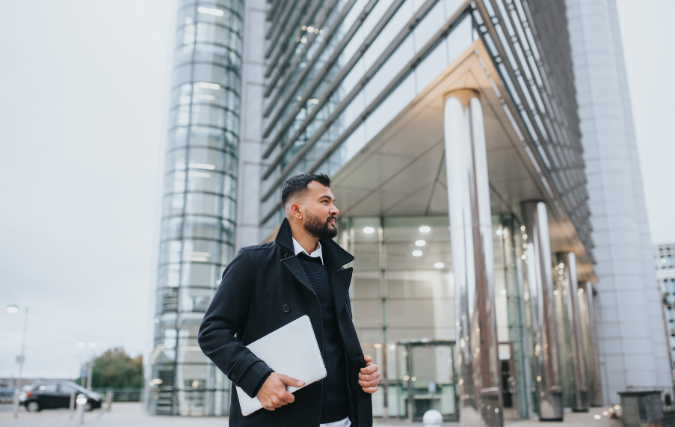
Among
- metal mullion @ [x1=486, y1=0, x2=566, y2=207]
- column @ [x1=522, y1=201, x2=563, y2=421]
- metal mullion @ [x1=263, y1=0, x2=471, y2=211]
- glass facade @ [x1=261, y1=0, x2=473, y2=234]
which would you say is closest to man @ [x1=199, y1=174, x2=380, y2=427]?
glass facade @ [x1=261, y1=0, x2=473, y2=234]

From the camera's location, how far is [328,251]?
2.57 metres

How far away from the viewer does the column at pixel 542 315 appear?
16297 mm

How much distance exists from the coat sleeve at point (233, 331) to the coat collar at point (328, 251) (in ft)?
0.60

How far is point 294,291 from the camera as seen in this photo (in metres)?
2.32

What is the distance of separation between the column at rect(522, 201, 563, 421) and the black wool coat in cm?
1565

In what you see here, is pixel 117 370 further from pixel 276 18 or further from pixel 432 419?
pixel 432 419

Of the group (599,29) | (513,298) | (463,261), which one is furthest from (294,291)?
(599,29)

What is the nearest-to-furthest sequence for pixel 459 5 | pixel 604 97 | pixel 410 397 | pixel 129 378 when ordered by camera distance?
pixel 459 5, pixel 410 397, pixel 604 97, pixel 129 378

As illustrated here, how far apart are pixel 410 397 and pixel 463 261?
7571 millimetres

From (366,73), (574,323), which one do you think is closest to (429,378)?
(366,73)

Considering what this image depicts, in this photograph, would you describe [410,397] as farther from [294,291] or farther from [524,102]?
[294,291]

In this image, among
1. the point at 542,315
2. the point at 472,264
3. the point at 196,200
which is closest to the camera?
the point at 472,264

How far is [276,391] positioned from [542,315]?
16.6 meters

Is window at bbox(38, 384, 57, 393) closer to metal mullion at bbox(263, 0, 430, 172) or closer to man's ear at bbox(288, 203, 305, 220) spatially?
metal mullion at bbox(263, 0, 430, 172)
